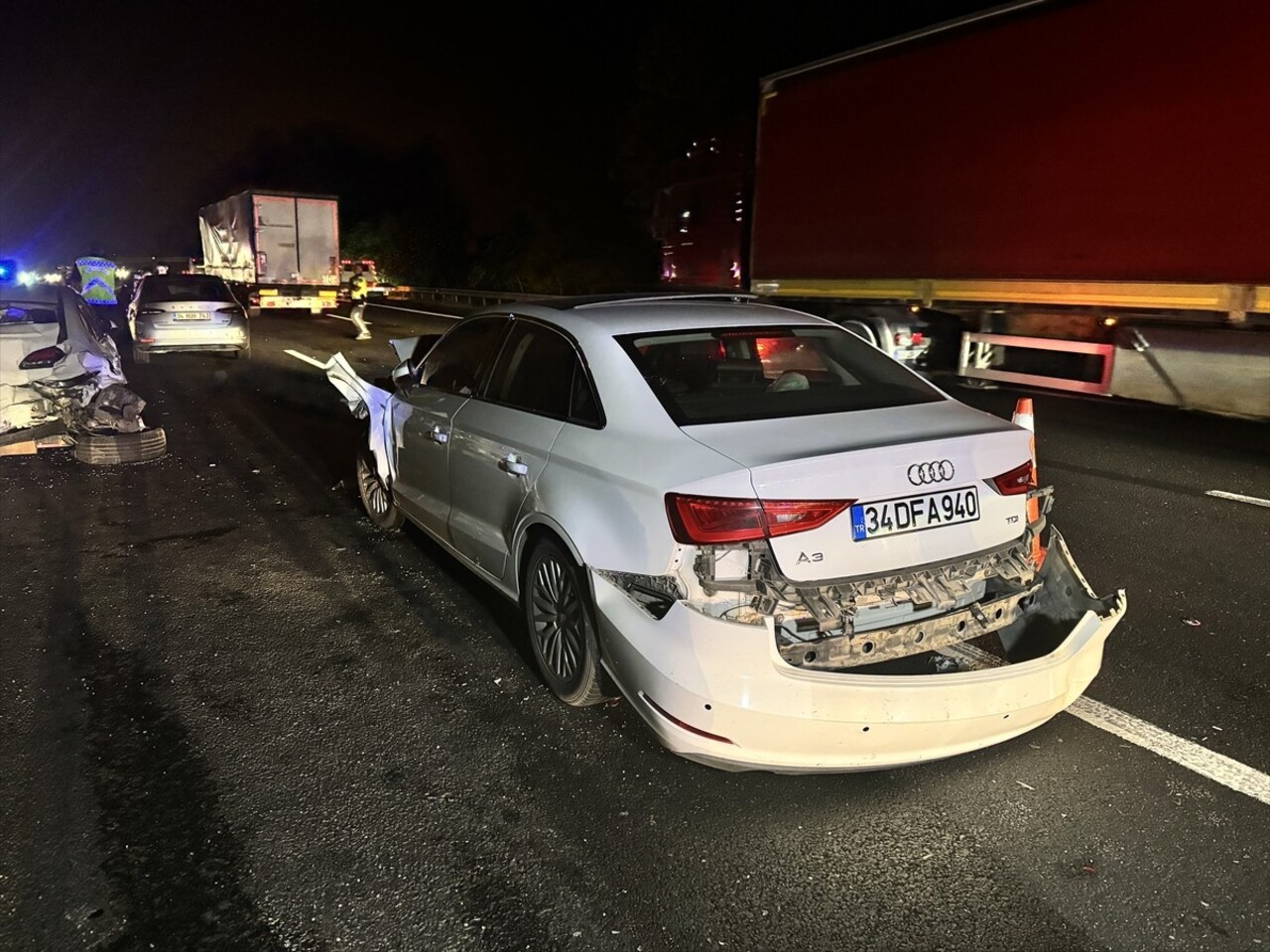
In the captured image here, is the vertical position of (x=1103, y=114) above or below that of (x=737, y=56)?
below

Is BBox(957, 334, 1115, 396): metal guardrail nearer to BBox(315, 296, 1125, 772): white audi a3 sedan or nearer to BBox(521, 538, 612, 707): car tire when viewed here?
BBox(315, 296, 1125, 772): white audi a3 sedan

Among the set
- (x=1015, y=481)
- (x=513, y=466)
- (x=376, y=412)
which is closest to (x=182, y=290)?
(x=376, y=412)

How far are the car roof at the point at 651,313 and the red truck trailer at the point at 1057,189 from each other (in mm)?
6291

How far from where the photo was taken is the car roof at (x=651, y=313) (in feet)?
13.1

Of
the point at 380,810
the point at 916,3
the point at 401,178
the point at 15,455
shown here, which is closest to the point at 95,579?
the point at 380,810

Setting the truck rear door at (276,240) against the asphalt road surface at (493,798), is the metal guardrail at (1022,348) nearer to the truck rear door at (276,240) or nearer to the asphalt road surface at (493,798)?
the asphalt road surface at (493,798)

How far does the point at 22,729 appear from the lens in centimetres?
364

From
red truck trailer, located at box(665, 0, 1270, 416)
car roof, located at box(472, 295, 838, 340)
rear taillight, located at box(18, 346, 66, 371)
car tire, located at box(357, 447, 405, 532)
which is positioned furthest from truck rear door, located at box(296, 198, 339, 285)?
car roof, located at box(472, 295, 838, 340)

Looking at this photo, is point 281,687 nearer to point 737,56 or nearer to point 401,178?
point 737,56

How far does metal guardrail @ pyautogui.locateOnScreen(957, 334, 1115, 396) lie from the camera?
34.0 feet

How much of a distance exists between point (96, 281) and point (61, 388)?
24.9m

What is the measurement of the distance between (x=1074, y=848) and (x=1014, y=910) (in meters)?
0.40

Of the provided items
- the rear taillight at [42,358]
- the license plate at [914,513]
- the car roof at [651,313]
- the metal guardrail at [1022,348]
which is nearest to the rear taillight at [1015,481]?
the license plate at [914,513]

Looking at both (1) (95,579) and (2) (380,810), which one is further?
(1) (95,579)
